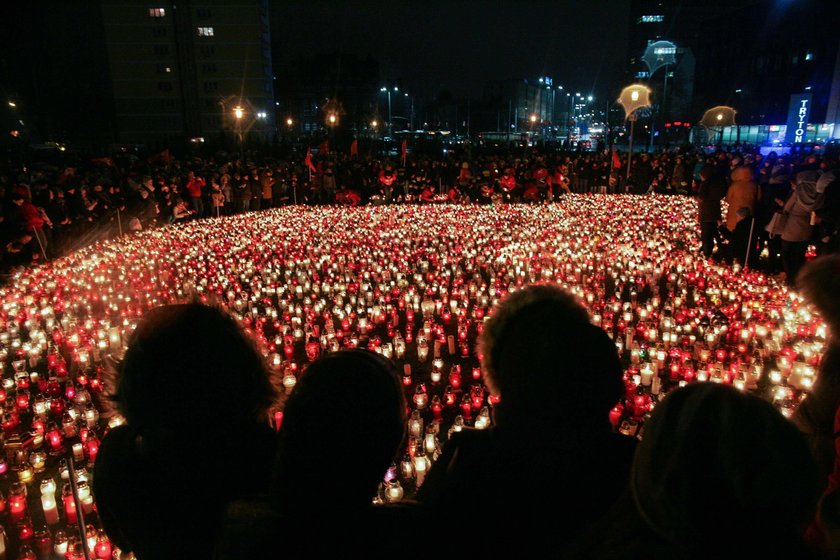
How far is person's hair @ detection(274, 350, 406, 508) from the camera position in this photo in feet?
4.57

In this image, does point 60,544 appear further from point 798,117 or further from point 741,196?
point 798,117

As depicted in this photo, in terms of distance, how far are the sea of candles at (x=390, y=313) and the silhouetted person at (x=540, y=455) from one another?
0.49m

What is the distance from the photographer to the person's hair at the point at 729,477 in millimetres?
1164

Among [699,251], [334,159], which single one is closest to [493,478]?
[699,251]

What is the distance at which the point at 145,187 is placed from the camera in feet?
49.4

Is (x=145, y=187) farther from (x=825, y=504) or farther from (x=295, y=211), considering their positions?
(x=825, y=504)

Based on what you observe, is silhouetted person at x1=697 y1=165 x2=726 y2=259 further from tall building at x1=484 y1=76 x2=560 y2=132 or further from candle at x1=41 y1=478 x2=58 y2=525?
tall building at x1=484 y1=76 x2=560 y2=132

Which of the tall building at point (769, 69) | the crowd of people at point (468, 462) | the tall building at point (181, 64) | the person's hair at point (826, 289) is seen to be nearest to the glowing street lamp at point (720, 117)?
the tall building at point (769, 69)

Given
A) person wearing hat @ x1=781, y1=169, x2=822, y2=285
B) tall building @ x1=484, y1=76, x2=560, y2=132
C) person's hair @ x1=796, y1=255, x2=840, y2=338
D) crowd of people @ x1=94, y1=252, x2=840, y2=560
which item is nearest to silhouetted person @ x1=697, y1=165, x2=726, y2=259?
person wearing hat @ x1=781, y1=169, x2=822, y2=285

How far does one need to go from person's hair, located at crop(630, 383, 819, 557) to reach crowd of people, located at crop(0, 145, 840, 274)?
29.8 feet

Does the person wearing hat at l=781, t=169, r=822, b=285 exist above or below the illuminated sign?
below

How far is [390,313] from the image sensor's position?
312 inches

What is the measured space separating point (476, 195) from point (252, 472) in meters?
19.5

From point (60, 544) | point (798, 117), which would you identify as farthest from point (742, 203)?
point (798, 117)
